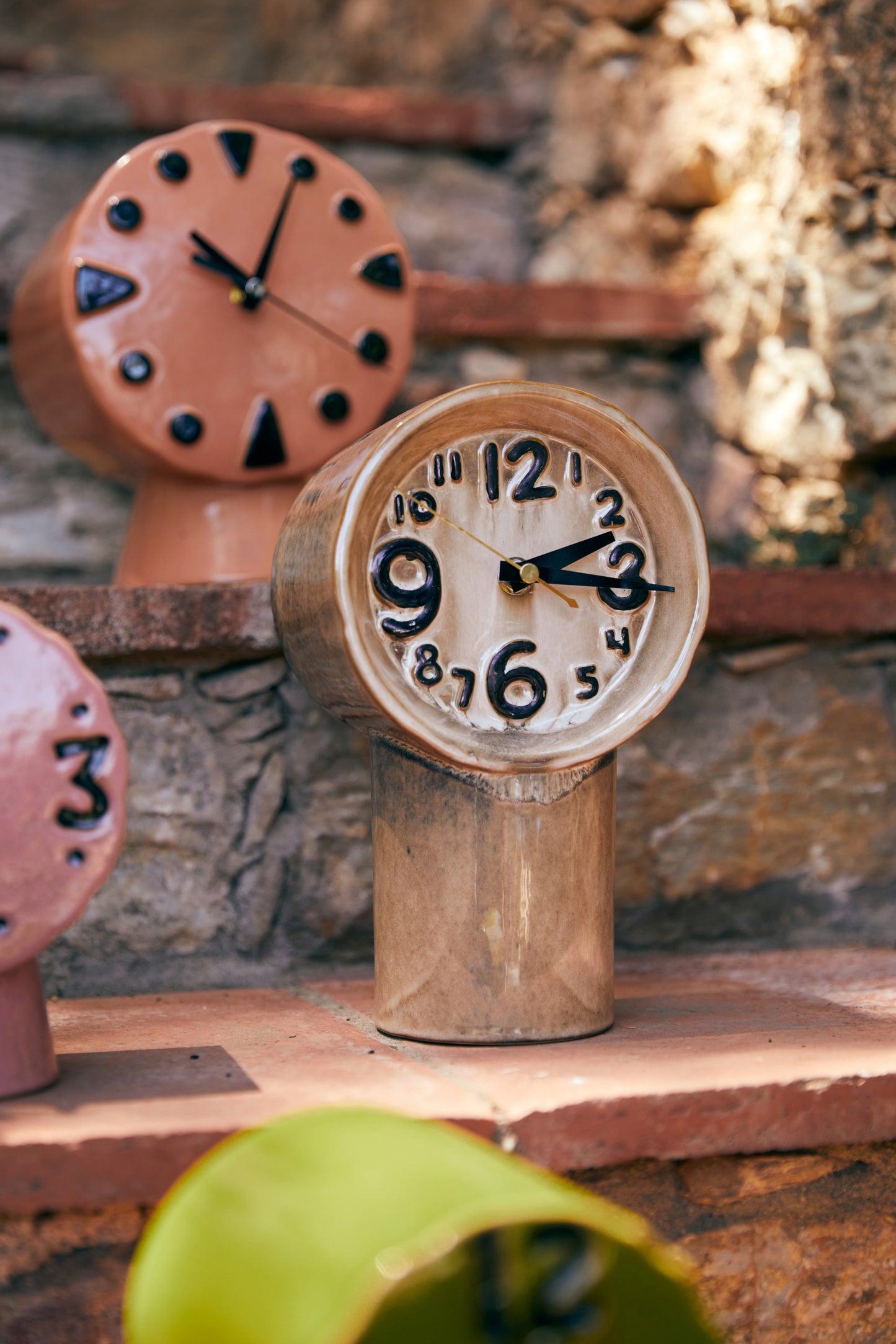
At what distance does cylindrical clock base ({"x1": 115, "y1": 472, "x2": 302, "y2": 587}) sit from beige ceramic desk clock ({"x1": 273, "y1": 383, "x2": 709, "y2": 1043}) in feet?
1.44

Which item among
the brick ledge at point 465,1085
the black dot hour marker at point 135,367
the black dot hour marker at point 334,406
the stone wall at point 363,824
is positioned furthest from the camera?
the black dot hour marker at point 334,406

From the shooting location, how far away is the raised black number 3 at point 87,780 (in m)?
1.04

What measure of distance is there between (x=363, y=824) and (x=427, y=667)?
0.44 metres

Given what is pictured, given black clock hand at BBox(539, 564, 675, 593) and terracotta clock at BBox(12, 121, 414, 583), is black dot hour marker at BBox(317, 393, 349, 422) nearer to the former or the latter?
terracotta clock at BBox(12, 121, 414, 583)

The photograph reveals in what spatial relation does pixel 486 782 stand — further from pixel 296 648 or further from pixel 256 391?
pixel 256 391

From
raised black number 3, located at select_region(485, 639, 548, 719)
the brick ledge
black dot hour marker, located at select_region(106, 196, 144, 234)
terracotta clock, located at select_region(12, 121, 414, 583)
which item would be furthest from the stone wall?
black dot hour marker, located at select_region(106, 196, 144, 234)

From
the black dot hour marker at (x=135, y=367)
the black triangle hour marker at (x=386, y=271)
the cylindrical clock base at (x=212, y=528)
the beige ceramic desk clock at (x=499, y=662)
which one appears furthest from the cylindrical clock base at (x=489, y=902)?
the black triangle hour marker at (x=386, y=271)

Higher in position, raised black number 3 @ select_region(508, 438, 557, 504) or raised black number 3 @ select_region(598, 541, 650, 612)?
raised black number 3 @ select_region(508, 438, 557, 504)

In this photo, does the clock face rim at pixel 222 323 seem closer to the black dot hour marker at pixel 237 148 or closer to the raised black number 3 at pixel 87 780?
the black dot hour marker at pixel 237 148

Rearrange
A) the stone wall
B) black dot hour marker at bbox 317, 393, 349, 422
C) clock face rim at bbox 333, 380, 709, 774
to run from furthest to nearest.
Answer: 1. black dot hour marker at bbox 317, 393, 349, 422
2. the stone wall
3. clock face rim at bbox 333, 380, 709, 774

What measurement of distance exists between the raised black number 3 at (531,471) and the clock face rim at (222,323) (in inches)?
21.5

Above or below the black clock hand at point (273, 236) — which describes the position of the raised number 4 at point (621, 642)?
below

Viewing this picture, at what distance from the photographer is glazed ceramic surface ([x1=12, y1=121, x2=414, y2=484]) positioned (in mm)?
1676

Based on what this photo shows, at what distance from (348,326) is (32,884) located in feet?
3.41
